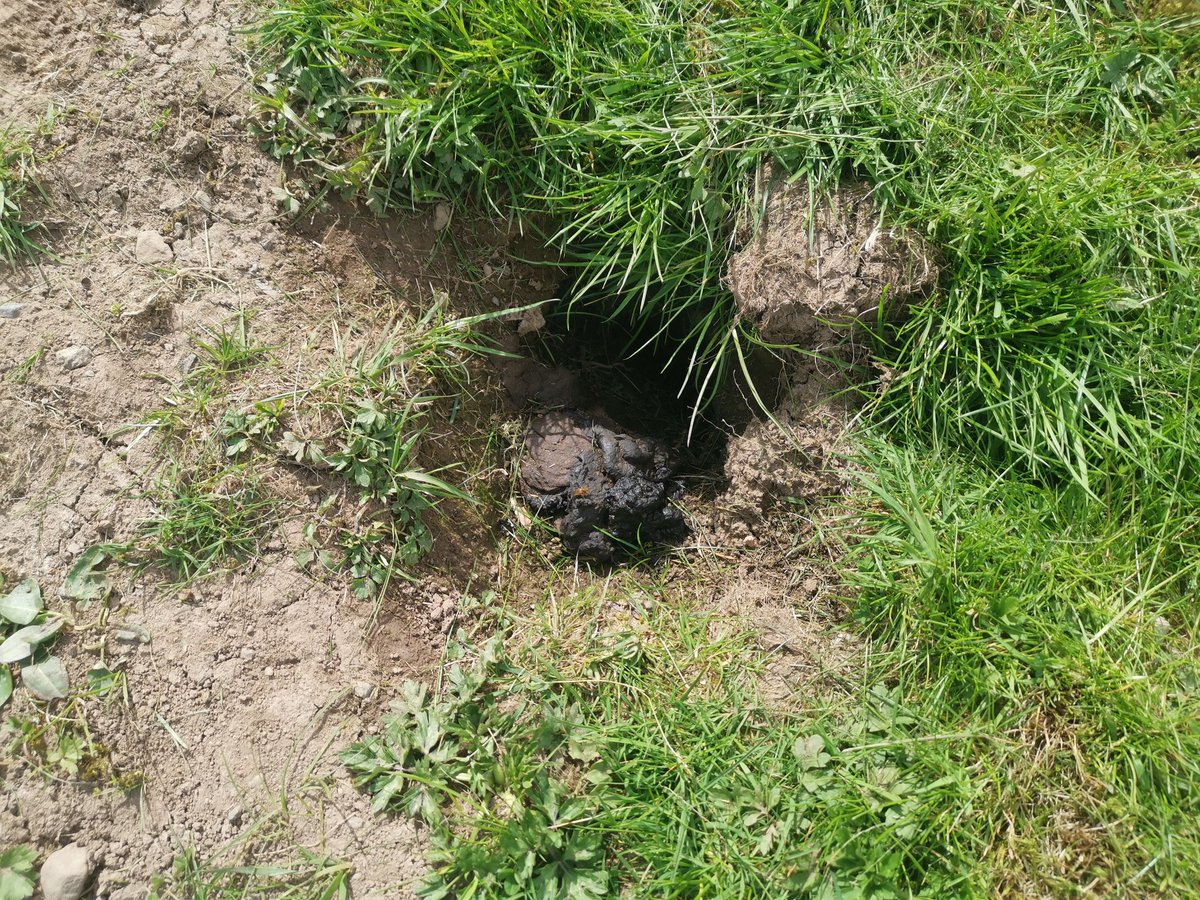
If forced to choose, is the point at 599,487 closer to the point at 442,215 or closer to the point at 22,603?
the point at 442,215

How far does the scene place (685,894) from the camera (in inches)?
76.1

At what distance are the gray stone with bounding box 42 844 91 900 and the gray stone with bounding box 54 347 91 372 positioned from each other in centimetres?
132

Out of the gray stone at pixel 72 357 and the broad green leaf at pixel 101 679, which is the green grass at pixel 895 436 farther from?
the gray stone at pixel 72 357

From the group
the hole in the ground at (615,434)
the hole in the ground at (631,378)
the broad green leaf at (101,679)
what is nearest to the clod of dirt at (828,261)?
the hole in the ground at (615,434)

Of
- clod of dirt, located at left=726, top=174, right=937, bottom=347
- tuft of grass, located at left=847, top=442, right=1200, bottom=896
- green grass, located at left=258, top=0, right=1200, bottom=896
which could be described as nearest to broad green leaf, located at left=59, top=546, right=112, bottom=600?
green grass, located at left=258, top=0, right=1200, bottom=896

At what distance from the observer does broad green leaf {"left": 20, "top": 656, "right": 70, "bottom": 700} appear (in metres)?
1.90

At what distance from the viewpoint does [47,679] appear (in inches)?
75.4

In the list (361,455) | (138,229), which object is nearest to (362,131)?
A: (138,229)

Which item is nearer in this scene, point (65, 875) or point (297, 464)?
point (65, 875)

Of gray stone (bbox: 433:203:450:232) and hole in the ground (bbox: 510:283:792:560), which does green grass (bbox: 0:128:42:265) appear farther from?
hole in the ground (bbox: 510:283:792:560)

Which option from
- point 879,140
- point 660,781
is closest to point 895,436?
point 879,140

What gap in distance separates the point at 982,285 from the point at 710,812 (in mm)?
1682

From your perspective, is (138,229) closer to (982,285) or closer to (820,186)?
(820,186)

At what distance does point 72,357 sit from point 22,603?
0.71 meters
